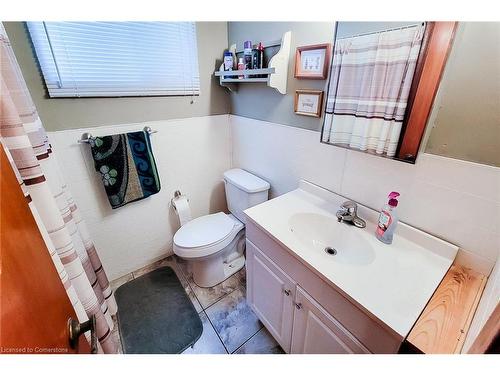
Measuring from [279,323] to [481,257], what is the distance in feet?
2.97

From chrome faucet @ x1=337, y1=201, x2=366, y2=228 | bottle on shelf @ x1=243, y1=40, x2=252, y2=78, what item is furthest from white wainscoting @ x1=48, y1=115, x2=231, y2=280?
chrome faucet @ x1=337, y1=201, x2=366, y2=228

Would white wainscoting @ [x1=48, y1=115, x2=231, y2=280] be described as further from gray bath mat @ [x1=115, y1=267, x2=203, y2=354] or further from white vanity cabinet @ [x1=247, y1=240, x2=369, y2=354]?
white vanity cabinet @ [x1=247, y1=240, x2=369, y2=354]

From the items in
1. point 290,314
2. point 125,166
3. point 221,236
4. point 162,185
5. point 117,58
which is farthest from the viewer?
point 162,185

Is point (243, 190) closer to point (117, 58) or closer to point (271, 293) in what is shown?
point (271, 293)

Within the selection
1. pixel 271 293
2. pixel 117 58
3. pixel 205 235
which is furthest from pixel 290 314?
pixel 117 58

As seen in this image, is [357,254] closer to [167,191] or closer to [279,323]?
[279,323]

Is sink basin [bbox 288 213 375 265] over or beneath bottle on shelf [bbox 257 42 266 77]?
beneath

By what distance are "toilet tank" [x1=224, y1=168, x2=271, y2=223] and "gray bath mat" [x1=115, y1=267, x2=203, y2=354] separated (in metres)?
0.74

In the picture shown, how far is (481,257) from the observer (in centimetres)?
81

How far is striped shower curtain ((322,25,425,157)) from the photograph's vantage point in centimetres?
81

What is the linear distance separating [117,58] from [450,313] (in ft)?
6.28

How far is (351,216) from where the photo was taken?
3.54 ft
